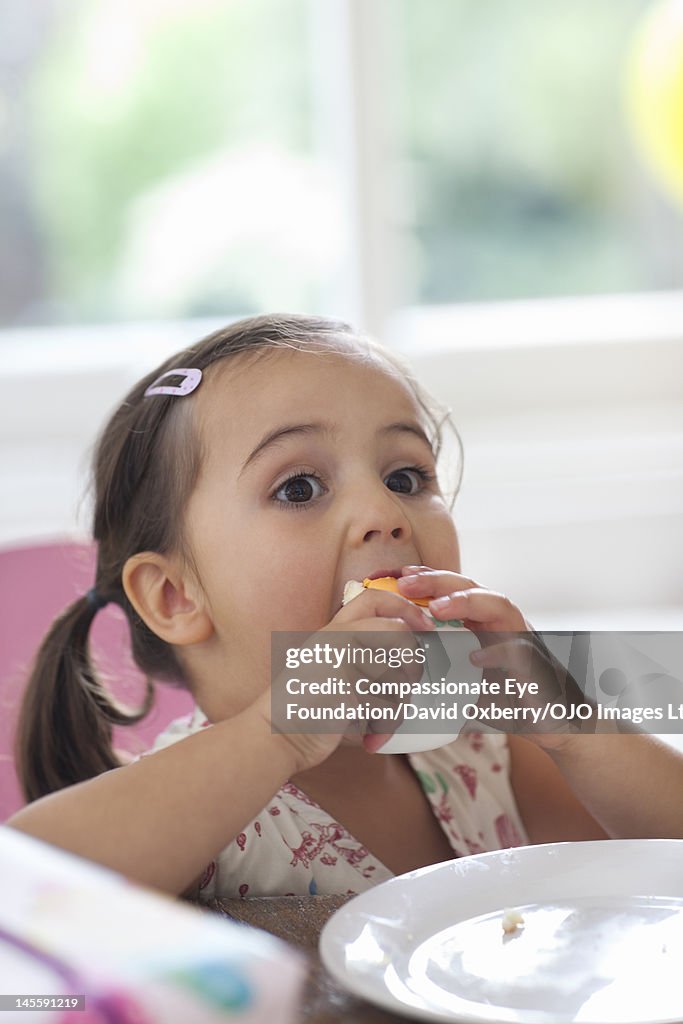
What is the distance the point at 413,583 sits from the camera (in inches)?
32.0

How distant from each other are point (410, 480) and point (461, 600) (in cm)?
19

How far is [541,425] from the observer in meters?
2.57

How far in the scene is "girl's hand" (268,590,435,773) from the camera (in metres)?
0.77

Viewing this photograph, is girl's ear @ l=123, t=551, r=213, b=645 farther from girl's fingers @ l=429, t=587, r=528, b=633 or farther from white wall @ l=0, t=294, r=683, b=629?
white wall @ l=0, t=294, r=683, b=629

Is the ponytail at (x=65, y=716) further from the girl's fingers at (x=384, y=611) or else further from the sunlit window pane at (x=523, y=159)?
the sunlit window pane at (x=523, y=159)

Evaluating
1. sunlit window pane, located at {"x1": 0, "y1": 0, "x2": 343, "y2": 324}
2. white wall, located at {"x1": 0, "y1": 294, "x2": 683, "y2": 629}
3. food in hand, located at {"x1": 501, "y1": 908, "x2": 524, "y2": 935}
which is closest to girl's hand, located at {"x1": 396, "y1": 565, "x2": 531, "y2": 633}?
food in hand, located at {"x1": 501, "y1": 908, "x2": 524, "y2": 935}

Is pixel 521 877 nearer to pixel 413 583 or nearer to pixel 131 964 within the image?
pixel 413 583

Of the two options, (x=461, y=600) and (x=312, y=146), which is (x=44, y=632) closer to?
(x=461, y=600)

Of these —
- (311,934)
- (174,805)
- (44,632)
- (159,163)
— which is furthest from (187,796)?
(159,163)

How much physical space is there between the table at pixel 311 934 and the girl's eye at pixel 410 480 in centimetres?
35

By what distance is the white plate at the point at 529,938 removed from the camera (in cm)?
53

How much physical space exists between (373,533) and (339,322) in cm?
26

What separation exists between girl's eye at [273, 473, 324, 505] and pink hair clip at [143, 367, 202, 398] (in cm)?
12

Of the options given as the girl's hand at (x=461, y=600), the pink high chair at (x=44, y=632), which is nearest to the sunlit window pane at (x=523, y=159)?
the pink high chair at (x=44, y=632)
